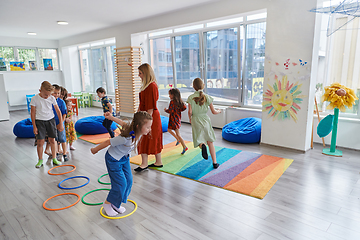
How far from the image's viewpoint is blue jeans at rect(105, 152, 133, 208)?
7.34 ft

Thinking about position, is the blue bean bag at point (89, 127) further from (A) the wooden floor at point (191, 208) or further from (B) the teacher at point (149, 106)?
(B) the teacher at point (149, 106)

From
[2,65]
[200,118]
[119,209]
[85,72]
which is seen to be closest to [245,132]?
[200,118]

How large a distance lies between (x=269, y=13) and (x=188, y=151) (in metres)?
2.77

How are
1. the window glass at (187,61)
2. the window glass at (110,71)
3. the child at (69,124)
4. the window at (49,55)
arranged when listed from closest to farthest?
the child at (69,124)
the window glass at (187,61)
the window glass at (110,71)
the window at (49,55)

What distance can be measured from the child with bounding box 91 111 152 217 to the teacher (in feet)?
2.48

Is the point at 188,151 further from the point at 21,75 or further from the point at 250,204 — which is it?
the point at 21,75

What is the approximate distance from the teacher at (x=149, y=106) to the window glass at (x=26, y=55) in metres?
9.40

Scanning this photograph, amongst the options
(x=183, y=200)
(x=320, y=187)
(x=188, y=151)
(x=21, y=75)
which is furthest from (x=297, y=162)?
(x=21, y=75)

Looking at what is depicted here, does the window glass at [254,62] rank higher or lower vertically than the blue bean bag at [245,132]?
higher

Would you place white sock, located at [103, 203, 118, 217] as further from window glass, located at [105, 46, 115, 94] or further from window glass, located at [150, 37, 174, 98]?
window glass, located at [105, 46, 115, 94]

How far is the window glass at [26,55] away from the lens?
33.3 feet

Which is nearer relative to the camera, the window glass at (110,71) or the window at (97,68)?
the window glass at (110,71)


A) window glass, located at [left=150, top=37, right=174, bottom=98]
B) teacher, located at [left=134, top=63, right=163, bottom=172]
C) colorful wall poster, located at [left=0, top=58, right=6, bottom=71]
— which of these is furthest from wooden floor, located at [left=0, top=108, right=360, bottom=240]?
colorful wall poster, located at [left=0, top=58, right=6, bottom=71]

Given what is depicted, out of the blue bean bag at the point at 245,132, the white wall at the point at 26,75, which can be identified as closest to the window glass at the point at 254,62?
the blue bean bag at the point at 245,132
